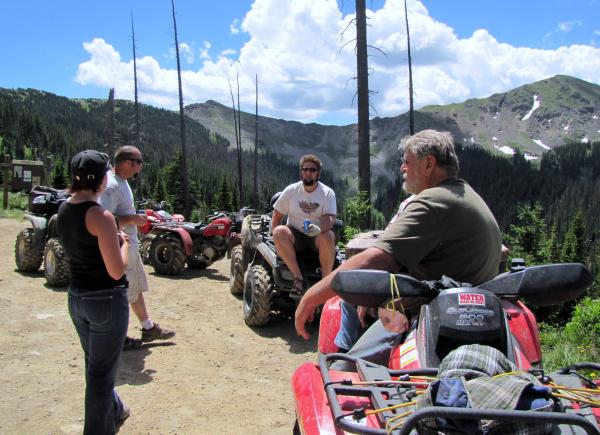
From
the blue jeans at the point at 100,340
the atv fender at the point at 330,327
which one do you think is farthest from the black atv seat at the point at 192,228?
the atv fender at the point at 330,327

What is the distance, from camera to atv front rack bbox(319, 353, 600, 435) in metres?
1.07

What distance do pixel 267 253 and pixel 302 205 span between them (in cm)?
79

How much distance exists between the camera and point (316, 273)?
5.77 meters

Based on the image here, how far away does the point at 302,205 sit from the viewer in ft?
19.0

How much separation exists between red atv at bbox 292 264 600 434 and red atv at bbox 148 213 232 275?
7308 mm

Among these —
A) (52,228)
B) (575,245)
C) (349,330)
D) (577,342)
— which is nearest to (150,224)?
(52,228)

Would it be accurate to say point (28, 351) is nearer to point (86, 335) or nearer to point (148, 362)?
point (148, 362)

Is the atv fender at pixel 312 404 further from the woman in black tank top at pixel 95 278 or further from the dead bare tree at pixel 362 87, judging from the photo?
the dead bare tree at pixel 362 87

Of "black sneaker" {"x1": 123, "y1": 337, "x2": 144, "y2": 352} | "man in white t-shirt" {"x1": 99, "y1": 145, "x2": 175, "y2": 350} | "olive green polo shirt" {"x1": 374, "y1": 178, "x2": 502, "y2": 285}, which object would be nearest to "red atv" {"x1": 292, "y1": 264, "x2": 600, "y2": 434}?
"olive green polo shirt" {"x1": 374, "y1": 178, "x2": 502, "y2": 285}

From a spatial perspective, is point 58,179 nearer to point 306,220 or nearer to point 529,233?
point 529,233

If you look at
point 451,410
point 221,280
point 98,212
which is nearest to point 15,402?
point 98,212

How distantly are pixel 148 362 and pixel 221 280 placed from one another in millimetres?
4106

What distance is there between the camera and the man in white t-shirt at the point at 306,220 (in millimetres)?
5555

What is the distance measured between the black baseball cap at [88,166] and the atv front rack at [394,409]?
1922 mm
